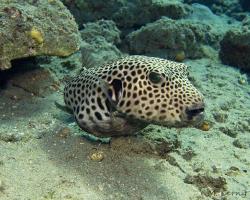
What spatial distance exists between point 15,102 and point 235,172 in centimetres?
394

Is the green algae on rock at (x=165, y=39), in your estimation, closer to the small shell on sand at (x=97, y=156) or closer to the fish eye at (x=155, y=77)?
the small shell on sand at (x=97, y=156)

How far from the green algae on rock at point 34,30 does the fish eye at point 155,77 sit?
227 centimetres

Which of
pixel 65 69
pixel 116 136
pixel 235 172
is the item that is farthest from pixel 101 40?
pixel 235 172

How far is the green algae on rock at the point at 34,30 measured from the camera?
581 centimetres

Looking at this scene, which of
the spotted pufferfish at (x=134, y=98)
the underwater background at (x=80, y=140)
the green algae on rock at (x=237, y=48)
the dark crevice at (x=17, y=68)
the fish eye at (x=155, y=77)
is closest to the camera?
the spotted pufferfish at (x=134, y=98)

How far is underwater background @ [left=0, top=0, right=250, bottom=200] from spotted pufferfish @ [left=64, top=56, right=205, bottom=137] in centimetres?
54

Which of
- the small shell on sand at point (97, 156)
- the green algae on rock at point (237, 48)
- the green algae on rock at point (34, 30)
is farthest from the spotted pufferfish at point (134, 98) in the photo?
the green algae on rock at point (237, 48)

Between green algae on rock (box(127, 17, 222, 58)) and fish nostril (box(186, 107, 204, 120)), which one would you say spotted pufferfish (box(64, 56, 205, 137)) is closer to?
fish nostril (box(186, 107, 204, 120))

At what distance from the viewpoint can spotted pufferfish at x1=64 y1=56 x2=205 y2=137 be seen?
15.0 ft

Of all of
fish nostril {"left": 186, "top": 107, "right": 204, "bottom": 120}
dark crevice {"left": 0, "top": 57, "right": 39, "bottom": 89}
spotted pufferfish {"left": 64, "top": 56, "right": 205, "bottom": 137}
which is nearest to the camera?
fish nostril {"left": 186, "top": 107, "right": 204, "bottom": 120}

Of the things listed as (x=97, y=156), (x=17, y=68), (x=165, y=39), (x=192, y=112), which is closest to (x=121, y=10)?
(x=165, y=39)

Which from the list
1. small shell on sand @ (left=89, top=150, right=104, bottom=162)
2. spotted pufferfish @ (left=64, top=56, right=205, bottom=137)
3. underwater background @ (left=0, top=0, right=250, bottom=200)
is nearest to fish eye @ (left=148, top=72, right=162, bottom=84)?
spotted pufferfish @ (left=64, top=56, right=205, bottom=137)

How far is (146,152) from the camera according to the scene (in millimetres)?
5598

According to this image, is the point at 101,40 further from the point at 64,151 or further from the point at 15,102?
the point at 64,151
